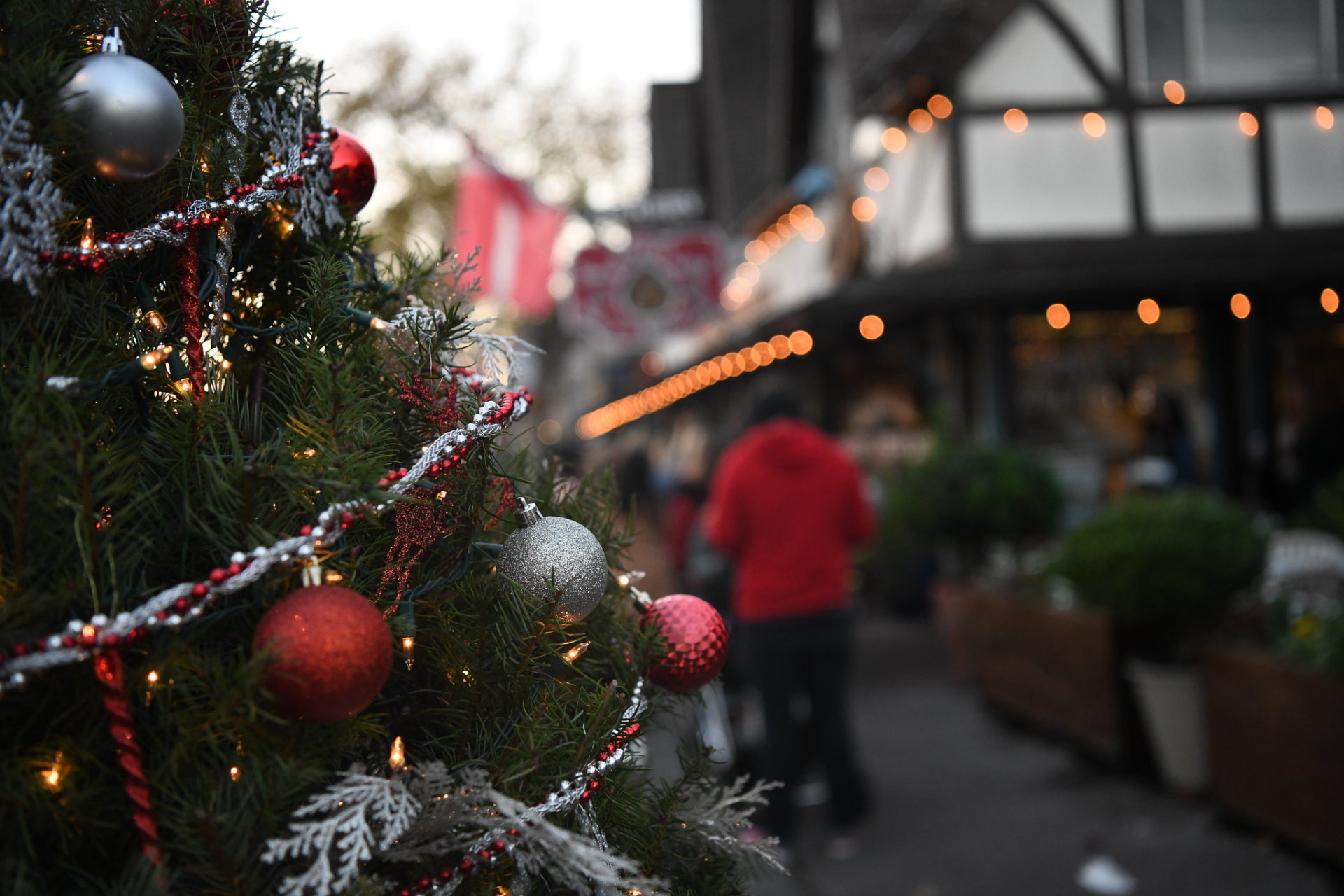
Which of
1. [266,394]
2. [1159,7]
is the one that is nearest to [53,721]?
[266,394]

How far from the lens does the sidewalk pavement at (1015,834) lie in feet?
14.0

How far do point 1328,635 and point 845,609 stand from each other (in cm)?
188

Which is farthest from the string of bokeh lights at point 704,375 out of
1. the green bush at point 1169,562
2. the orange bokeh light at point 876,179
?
the green bush at point 1169,562

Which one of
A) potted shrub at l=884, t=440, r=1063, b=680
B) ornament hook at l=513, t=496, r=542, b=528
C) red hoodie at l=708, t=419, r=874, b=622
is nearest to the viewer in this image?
ornament hook at l=513, t=496, r=542, b=528

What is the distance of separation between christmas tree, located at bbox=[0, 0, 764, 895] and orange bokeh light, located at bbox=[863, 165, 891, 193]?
35.0ft

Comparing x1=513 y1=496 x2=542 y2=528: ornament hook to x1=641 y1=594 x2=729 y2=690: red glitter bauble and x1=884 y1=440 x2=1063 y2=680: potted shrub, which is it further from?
x1=884 y1=440 x2=1063 y2=680: potted shrub

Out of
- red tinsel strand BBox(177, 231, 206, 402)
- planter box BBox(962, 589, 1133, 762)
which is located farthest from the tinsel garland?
planter box BBox(962, 589, 1133, 762)

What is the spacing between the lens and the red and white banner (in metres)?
12.0

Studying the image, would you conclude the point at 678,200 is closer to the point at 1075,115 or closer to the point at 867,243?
the point at 867,243

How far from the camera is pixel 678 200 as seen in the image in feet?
38.2

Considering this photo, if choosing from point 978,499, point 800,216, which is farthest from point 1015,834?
point 800,216

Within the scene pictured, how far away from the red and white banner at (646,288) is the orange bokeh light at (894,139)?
2.32 meters

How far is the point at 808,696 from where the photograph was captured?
508cm

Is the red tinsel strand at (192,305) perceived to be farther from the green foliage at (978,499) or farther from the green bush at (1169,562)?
the green foliage at (978,499)
